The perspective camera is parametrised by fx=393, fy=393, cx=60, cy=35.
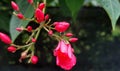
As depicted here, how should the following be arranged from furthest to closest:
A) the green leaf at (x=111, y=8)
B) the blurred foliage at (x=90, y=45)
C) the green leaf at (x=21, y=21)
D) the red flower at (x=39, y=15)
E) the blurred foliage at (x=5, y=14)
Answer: the blurred foliage at (x=90, y=45) < the blurred foliage at (x=5, y=14) < the green leaf at (x=21, y=21) < the green leaf at (x=111, y=8) < the red flower at (x=39, y=15)

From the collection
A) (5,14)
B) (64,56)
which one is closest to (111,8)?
(64,56)

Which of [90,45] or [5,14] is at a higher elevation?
[5,14]

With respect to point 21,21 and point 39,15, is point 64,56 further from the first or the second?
point 21,21

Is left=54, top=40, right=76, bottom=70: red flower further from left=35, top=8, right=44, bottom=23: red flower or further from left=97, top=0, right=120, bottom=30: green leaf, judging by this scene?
left=97, top=0, right=120, bottom=30: green leaf

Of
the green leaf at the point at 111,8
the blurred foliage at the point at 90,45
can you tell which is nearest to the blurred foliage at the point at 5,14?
the blurred foliage at the point at 90,45

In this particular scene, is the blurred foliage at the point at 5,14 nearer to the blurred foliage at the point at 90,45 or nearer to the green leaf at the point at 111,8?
the blurred foliage at the point at 90,45

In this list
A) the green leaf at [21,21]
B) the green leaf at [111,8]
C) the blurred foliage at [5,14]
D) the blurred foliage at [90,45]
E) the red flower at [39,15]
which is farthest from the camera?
the blurred foliage at [90,45]

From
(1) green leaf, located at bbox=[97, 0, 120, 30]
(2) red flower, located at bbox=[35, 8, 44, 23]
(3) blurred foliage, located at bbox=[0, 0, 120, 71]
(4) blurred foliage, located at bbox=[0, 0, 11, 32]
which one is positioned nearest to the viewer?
(2) red flower, located at bbox=[35, 8, 44, 23]

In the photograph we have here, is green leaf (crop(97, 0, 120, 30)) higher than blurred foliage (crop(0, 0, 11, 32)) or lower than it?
higher

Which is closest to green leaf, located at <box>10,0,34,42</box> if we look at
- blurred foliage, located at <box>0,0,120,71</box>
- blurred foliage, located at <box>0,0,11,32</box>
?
blurred foliage, located at <box>0,0,11,32</box>

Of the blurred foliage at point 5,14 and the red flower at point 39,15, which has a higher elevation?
the red flower at point 39,15

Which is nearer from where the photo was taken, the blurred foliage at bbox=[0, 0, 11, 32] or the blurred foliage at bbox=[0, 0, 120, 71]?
the blurred foliage at bbox=[0, 0, 11, 32]

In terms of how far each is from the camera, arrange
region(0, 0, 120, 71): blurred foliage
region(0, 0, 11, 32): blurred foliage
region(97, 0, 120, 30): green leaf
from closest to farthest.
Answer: region(97, 0, 120, 30): green leaf < region(0, 0, 11, 32): blurred foliage < region(0, 0, 120, 71): blurred foliage
